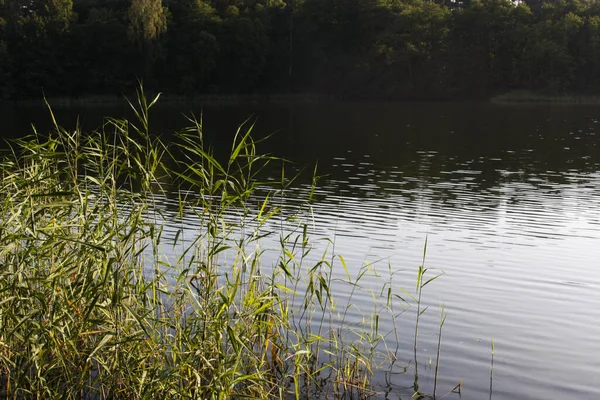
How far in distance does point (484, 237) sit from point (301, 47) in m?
64.6

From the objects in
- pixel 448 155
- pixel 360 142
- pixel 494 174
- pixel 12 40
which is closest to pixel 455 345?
pixel 494 174

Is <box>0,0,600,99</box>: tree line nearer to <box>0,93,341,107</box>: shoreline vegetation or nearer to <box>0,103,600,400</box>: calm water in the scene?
<box>0,93,341,107</box>: shoreline vegetation

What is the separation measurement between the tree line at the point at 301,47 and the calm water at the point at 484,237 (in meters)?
30.7

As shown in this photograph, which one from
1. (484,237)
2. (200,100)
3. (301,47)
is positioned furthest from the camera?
(301,47)

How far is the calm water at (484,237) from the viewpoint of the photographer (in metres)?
7.04

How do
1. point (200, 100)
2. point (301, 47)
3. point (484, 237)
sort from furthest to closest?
point (301, 47), point (200, 100), point (484, 237)

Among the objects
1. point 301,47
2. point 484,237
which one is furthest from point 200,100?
point 484,237

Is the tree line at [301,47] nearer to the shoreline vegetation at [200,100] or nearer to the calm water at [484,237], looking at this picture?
the shoreline vegetation at [200,100]

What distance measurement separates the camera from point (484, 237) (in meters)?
12.6

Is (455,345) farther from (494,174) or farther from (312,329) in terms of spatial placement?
(494,174)

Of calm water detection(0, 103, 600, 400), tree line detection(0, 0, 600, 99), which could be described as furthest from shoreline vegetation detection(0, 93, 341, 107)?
calm water detection(0, 103, 600, 400)

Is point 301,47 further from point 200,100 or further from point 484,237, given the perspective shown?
point 484,237

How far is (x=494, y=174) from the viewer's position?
2228 cm

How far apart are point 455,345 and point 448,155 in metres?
20.5
